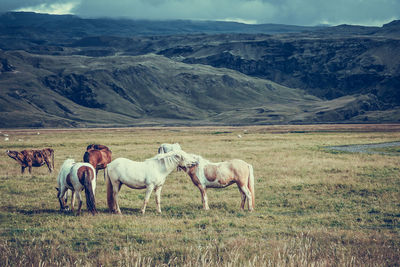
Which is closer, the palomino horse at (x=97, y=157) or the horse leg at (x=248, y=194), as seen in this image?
the horse leg at (x=248, y=194)

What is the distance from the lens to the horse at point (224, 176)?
47.3 feet

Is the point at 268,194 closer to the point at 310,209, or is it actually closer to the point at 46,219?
the point at 310,209

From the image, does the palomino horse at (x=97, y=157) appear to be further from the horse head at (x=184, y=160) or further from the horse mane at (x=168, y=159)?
the horse head at (x=184, y=160)

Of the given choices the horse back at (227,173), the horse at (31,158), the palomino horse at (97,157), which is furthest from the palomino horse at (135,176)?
the horse at (31,158)

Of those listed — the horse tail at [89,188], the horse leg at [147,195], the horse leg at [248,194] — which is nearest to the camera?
the horse tail at [89,188]

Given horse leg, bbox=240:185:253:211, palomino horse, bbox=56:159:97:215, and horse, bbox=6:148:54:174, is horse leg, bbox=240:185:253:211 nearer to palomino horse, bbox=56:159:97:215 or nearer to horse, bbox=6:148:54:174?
palomino horse, bbox=56:159:97:215

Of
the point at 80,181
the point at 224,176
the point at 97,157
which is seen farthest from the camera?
the point at 97,157

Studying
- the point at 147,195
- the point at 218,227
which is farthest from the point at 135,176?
the point at 218,227

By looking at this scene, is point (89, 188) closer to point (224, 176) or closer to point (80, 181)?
point (80, 181)

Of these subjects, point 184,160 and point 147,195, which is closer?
point 147,195

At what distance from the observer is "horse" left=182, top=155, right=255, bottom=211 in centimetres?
1442

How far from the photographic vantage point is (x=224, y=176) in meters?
14.4

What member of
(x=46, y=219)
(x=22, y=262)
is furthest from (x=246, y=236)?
(x=46, y=219)

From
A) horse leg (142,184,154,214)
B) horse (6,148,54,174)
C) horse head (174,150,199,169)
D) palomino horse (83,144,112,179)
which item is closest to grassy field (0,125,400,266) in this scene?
horse leg (142,184,154,214)
